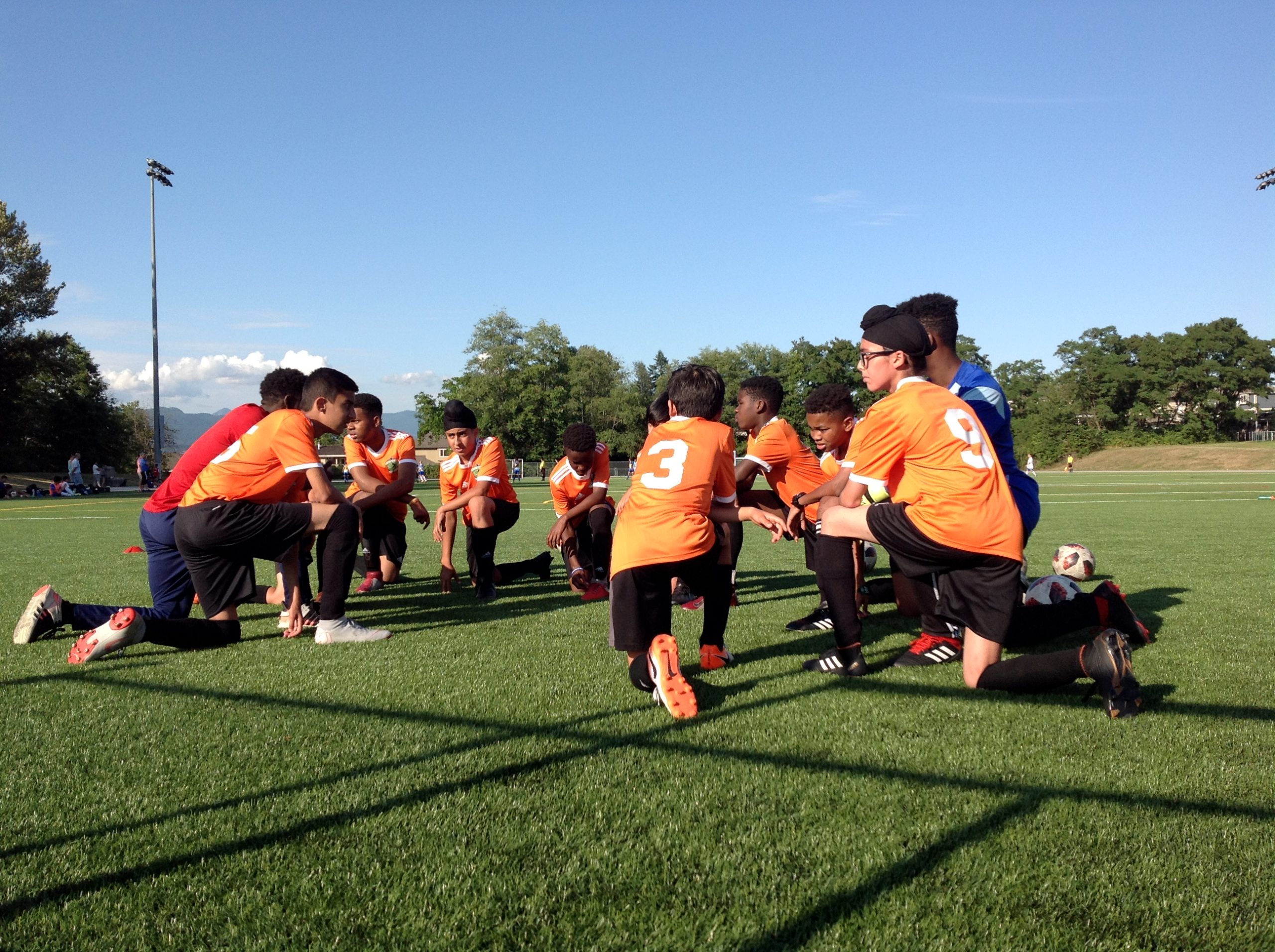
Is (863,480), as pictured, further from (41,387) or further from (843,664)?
(41,387)

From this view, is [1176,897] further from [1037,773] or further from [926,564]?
[926,564]

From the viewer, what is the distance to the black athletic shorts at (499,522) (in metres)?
7.72

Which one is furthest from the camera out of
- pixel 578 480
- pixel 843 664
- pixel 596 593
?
pixel 578 480

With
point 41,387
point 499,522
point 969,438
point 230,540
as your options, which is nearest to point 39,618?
point 230,540

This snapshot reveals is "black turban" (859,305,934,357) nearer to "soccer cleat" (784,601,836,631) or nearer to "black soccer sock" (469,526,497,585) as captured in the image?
"soccer cleat" (784,601,836,631)

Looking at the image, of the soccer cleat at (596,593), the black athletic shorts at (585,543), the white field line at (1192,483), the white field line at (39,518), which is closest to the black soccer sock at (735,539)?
the soccer cleat at (596,593)

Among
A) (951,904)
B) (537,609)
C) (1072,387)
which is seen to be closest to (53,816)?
(951,904)

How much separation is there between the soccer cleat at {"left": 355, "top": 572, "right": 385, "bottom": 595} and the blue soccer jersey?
5.55 metres

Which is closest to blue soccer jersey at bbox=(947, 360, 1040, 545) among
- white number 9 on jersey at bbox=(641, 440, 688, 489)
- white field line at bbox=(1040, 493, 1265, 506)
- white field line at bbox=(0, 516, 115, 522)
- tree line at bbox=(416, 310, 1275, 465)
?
white number 9 on jersey at bbox=(641, 440, 688, 489)

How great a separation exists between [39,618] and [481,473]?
3677 millimetres

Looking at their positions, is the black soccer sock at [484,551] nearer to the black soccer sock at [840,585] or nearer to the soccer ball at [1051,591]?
the black soccer sock at [840,585]

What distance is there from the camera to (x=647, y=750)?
10.6ft

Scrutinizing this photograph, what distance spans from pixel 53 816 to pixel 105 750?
66 centimetres

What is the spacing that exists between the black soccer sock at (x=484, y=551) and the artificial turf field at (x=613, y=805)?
2.46 m
